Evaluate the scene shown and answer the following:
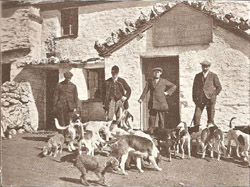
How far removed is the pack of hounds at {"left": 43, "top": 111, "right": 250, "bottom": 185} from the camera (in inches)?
132

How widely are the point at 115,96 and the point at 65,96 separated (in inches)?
28.4

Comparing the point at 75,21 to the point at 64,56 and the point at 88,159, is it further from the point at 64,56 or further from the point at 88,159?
the point at 88,159

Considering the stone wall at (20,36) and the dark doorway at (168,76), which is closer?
the dark doorway at (168,76)

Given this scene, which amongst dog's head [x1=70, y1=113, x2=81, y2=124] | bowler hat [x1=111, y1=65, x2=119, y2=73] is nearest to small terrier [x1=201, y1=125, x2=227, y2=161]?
bowler hat [x1=111, y1=65, x2=119, y2=73]

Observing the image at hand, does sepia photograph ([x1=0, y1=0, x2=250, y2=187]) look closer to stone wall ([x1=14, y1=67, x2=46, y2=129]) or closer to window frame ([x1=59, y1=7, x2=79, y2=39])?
stone wall ([x1=14, y1=67, x2=46, y2=129])

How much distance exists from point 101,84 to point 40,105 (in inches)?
39.5

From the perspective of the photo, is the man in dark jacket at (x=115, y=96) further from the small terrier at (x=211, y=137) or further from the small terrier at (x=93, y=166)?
the small terrier at (x=211, y=137)

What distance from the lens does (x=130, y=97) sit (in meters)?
3.81

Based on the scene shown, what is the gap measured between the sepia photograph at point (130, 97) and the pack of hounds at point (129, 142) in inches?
0.5

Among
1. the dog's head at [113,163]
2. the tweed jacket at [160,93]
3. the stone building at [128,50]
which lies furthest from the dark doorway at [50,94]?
the tweed jacket at [160,93]

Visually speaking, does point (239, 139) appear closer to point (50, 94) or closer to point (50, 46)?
point (50, 94)

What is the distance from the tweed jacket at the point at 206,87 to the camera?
11.5 feet

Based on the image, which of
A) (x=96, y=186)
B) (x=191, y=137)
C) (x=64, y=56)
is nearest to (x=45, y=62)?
(x=64, y=56)

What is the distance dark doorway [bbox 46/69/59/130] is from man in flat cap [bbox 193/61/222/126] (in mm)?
1934
